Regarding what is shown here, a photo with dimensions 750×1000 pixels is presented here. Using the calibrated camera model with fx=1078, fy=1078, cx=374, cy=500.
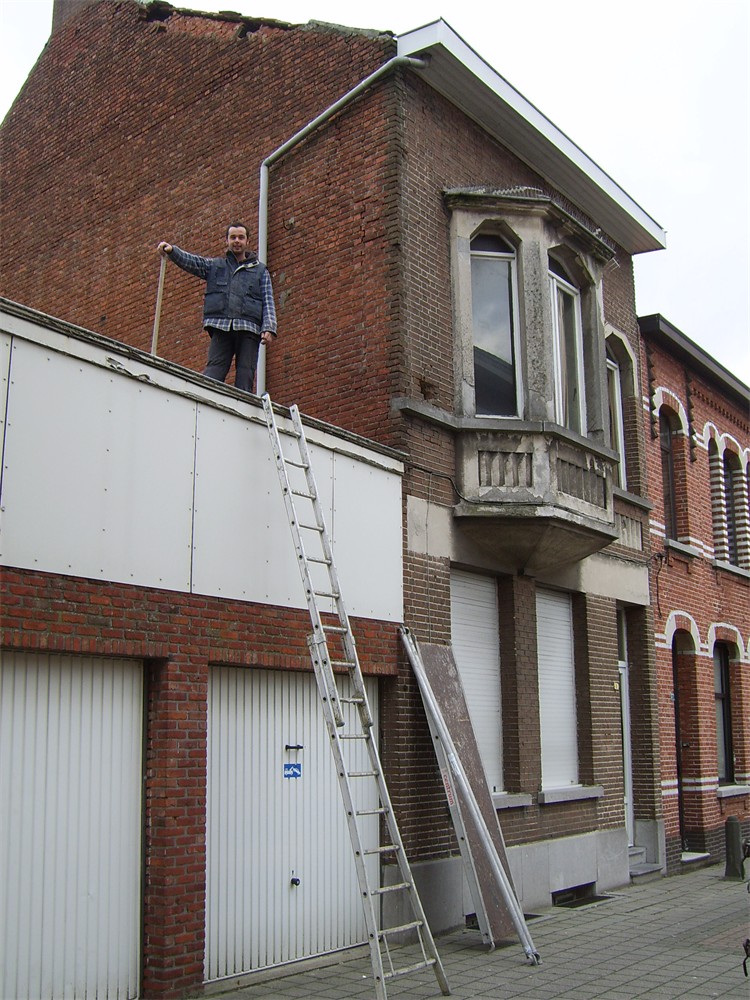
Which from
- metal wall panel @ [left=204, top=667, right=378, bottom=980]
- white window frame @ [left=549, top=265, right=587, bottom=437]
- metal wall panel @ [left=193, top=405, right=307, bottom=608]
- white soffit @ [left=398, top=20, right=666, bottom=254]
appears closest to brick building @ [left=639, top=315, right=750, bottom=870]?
white soffit @ [left=398, top=20, right=666, bottom=254]

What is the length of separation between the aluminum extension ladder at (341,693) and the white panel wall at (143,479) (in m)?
0.26

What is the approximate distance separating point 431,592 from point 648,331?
25.8ft

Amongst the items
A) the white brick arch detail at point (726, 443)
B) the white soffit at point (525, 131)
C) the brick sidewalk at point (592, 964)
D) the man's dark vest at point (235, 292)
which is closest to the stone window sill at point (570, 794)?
the brick sidewalk at point (592, 964)

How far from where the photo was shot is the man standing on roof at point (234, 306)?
1008 cm

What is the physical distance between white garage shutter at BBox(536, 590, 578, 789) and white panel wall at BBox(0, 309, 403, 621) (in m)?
3.76

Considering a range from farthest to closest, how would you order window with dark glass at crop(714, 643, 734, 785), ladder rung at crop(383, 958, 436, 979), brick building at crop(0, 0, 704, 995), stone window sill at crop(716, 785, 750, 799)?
window with dark glass at crop(714, 643, 734, 785), stone window sill at crop(716, 785, 750, 799), brick building at crop(0, 0, 704, 995), ladder rung at crop(383, 958, 436, 979)

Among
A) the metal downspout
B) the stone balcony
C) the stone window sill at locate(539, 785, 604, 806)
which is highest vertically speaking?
the metal downspout

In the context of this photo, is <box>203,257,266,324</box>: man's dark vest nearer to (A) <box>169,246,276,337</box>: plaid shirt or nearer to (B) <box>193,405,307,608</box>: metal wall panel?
(A) <box>169,246,276,337</box>: plaid shirt

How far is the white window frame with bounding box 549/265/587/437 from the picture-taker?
1262 centimetres

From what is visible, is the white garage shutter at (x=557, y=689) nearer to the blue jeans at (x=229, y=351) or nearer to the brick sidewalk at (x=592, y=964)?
the brick sidewalk at (x=592, y=964)

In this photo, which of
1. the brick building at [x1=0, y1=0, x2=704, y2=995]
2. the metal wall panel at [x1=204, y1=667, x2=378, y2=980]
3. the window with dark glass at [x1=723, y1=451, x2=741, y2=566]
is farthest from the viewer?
the window with dark glass at [x1=723, y1=451, x2=741, y2=566]

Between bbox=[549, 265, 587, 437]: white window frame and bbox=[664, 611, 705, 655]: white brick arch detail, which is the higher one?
bbox=[549, 265, 587, 437]: white window frame

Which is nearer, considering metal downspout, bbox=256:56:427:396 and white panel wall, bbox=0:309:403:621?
white panel wall, bbox=0:309:403:621

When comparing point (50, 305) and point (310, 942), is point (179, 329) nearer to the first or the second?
point (50, 305)
